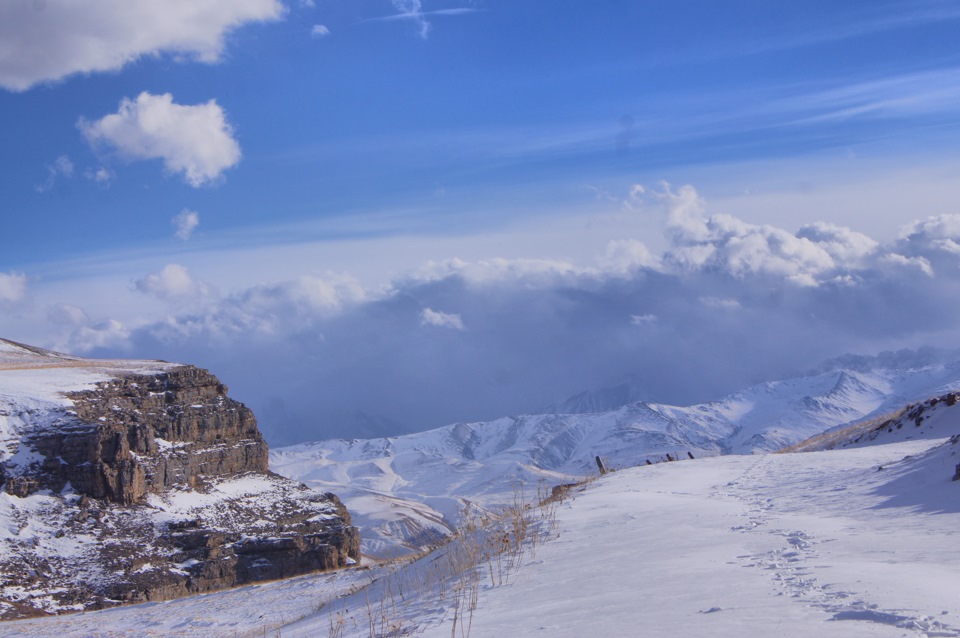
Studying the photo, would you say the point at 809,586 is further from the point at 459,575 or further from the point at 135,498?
the point at 135,498

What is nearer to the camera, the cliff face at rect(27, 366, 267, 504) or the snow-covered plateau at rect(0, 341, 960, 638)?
the snow-covered plateau at rect(0, 341, 960, 638)

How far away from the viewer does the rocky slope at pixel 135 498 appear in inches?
1240

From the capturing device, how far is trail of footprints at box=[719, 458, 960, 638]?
547 cm

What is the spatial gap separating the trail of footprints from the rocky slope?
89.2ft

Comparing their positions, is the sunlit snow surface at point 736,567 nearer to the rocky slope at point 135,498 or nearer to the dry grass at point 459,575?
the dry grass at point 459,575

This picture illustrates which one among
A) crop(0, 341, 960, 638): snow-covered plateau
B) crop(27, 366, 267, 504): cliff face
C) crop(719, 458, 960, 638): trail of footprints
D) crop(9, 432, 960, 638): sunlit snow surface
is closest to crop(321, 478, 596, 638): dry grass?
crop(0, 341, 960, 638): snow-covered plateau

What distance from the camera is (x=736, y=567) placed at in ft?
26.3

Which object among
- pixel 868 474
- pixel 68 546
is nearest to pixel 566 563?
pixel 868 474

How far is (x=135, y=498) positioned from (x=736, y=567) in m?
34.6

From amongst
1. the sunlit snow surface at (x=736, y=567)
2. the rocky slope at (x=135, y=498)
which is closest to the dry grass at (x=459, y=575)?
the sunlit snow surface at (x=736, y=567)

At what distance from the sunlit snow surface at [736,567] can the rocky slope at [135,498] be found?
1446 cm

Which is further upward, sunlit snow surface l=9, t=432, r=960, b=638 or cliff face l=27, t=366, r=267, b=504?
cliff face l=27, t=366, r=267, b=504

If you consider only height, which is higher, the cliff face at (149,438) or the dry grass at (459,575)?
the cliff face at (149,438)

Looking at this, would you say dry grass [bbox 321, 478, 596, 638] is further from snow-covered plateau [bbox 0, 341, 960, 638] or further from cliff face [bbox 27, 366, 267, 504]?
cliff face [bbox 27, 366, 267, 504]
